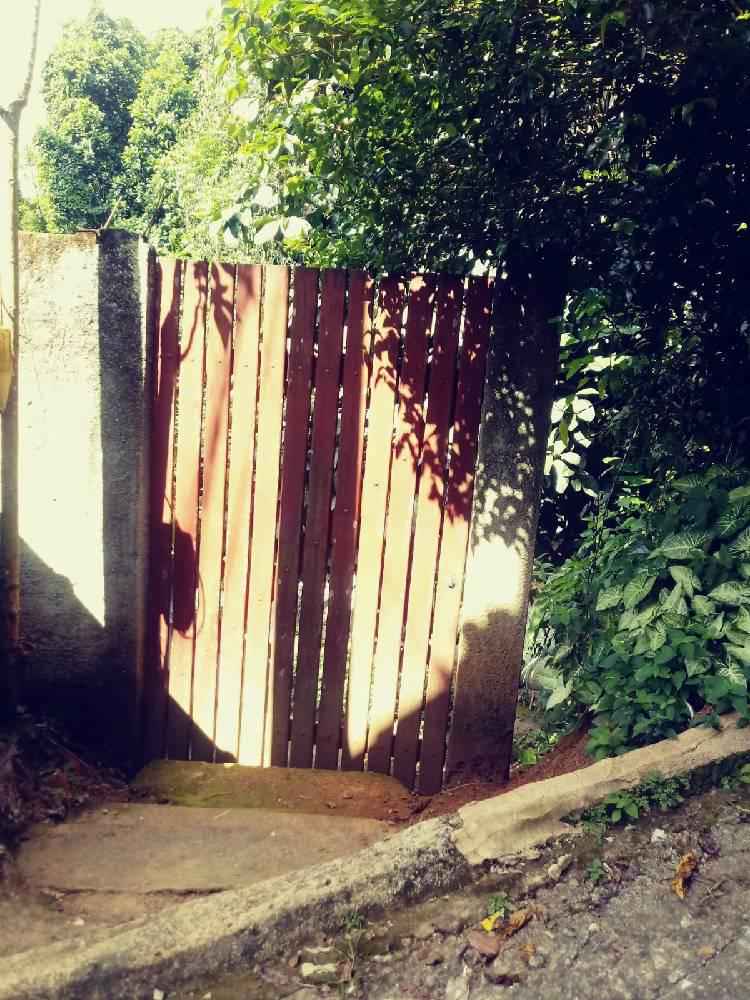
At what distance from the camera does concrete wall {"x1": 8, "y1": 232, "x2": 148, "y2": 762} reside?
324 cm

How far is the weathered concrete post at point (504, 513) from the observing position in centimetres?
329

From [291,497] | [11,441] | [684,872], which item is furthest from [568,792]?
[11,441]

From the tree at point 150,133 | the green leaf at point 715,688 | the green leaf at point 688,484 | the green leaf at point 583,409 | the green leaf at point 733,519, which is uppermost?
the tree at point 150,133

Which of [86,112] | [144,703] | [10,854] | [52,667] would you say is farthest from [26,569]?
[86,112]

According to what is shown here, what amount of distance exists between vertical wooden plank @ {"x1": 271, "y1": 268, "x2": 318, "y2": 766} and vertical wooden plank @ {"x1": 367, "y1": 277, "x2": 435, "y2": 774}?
398 mm

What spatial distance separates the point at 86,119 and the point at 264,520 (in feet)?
85.0

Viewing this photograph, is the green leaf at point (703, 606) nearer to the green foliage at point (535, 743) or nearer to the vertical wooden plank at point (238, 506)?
the green foliage at point (535, 743)

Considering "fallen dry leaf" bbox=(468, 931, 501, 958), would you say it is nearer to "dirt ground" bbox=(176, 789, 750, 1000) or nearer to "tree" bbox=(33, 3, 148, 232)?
"dirt ground" bbox=(176, 789, 750, 1000)

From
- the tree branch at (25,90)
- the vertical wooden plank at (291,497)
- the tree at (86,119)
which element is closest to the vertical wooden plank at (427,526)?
the vertical wooden plank at (291,497)

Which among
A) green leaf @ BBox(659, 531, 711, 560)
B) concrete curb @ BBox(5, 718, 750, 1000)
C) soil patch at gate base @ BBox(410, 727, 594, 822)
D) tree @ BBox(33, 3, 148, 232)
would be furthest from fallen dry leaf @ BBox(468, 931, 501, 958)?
tree @ BBox(33, 3, 148, 232)

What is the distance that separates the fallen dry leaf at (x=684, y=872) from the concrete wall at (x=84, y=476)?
2327 mm

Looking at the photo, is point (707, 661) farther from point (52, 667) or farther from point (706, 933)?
point (52, 667)

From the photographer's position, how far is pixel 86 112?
24.7m

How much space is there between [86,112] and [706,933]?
1106 inches
